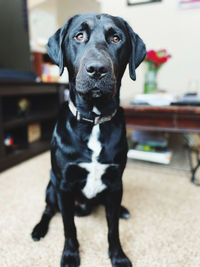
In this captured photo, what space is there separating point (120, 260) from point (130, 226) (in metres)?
0.23

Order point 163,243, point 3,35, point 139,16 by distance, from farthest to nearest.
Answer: point 139,16 < point 3,35 < point 163,243

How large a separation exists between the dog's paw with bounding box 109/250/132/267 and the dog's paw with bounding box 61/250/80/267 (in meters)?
0.13

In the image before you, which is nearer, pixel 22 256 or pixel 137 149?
pixel 22 256

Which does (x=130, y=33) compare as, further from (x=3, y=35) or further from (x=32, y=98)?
(x=32, y=98)

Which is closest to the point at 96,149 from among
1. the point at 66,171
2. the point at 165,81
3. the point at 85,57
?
the point at 66,171

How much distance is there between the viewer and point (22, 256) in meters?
0.76

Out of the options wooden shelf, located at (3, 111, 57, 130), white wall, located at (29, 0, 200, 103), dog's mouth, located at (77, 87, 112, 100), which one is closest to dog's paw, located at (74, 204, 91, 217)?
dog's mouth, located at (77, 87, 112, 100)

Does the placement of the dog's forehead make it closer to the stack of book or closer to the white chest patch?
the white chest patch

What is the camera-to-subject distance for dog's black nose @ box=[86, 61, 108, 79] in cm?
53

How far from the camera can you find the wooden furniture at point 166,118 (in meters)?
1.25

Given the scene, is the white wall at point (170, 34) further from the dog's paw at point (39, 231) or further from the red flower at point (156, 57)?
the dog's paw at point (39, 231)

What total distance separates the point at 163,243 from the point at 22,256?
57cm

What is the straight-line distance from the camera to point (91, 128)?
0.67m

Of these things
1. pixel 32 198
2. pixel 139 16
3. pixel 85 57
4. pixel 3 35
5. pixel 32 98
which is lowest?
pixel 32 198
